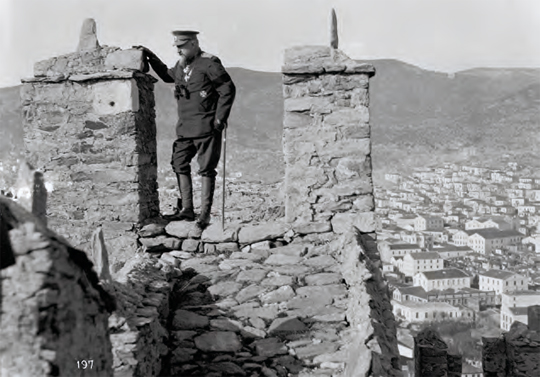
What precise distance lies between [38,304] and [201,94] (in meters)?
4.62

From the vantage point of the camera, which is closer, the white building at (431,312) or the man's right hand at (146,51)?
the man's right hand at (146,51)

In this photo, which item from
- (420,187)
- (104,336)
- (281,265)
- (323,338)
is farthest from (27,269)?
(420,187)

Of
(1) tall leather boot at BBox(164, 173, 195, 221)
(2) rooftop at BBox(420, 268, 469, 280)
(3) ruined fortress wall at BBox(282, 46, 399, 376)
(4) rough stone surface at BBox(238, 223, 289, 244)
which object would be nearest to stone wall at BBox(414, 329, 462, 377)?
(3) ruined fortress wall at BBox(282, 46, 399, 376)

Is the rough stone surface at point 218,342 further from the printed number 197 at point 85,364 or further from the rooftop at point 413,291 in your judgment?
the rooftop at point 413,291

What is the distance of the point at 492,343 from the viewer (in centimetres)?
884

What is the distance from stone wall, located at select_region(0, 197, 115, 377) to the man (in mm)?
4165

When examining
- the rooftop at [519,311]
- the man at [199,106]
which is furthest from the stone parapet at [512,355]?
the rooftop at [519,311]

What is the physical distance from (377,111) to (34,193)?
36.4 m

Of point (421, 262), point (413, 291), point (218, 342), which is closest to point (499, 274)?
point (413, 291)

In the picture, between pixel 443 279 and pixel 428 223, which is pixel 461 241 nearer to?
pixel 428 223

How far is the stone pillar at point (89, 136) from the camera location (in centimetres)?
671

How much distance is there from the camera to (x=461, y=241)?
130ft

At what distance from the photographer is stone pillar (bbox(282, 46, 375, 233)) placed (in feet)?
21.3

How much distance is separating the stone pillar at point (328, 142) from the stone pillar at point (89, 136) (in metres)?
1.48
